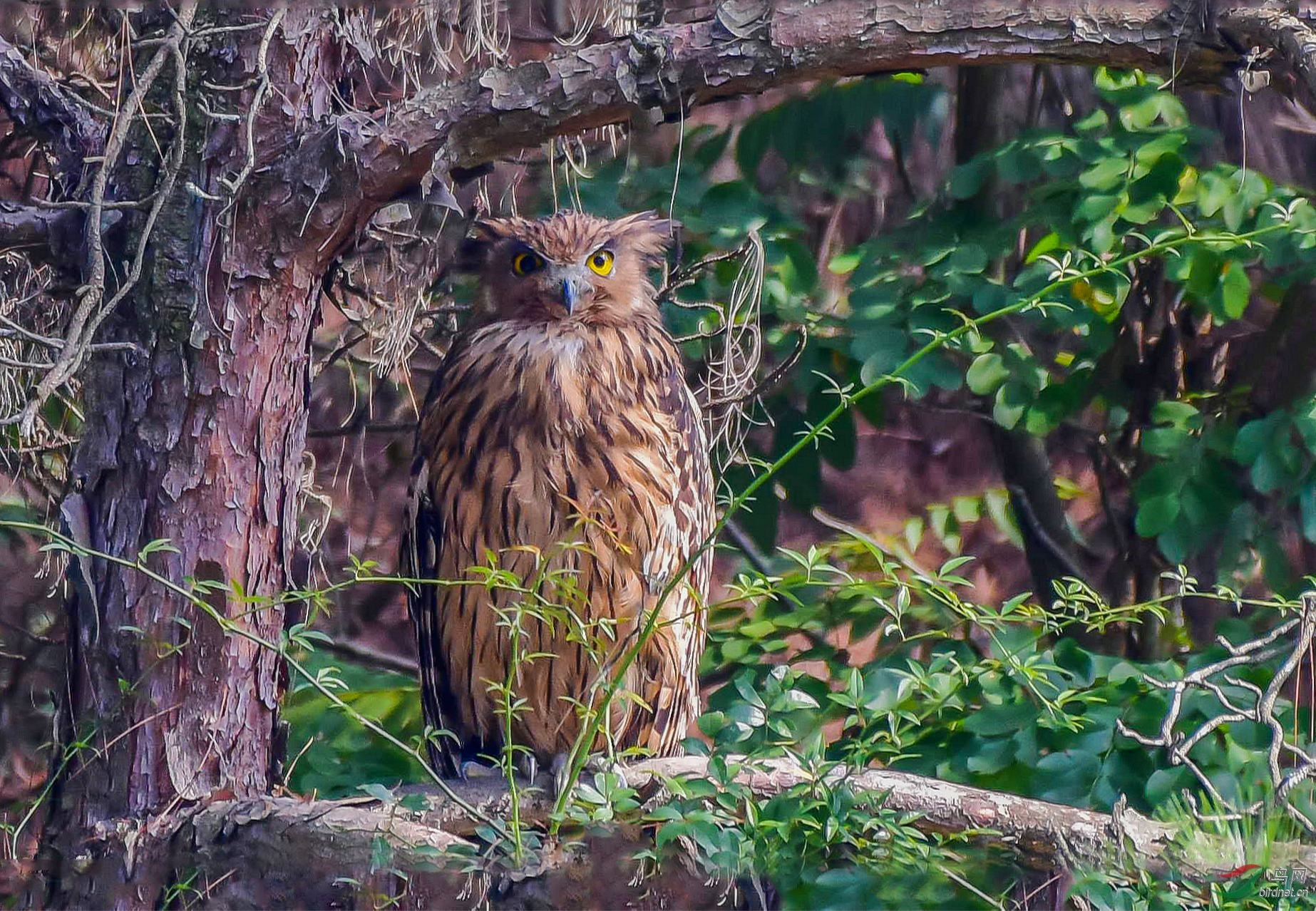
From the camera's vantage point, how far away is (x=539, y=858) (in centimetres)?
181

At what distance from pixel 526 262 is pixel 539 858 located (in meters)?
1.26

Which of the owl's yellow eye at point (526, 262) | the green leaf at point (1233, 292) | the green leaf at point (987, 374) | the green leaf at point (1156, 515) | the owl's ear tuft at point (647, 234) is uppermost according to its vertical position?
the owl's ear tuft at point (647, 234)

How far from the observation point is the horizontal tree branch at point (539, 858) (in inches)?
71.6

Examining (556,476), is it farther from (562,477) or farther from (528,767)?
(528,767)

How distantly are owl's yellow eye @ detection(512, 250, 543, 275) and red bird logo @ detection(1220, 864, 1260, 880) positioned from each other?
1.58 m

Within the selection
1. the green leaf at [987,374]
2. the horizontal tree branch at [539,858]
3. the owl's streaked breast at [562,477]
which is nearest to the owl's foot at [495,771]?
the owl's streaked breast at [562,477]

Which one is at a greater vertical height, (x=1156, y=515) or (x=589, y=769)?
(x=1156, y=515)

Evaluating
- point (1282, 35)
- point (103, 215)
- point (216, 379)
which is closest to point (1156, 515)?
point (1282, 35)

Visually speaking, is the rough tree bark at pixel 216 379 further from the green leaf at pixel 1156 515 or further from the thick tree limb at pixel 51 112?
the green leaf at pixel 1156 515

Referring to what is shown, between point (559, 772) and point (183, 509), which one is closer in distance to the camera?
point (183, 509)

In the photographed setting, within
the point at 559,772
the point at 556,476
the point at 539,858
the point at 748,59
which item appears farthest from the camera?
the point at 556,476

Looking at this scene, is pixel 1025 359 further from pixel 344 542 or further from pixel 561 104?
pixel 344 542

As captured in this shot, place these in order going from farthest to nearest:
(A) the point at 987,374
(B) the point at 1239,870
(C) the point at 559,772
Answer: (A) the point at 987,374, (C) the point at 559,772, (B) the point at 1239,870

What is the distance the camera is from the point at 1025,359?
276 cm
